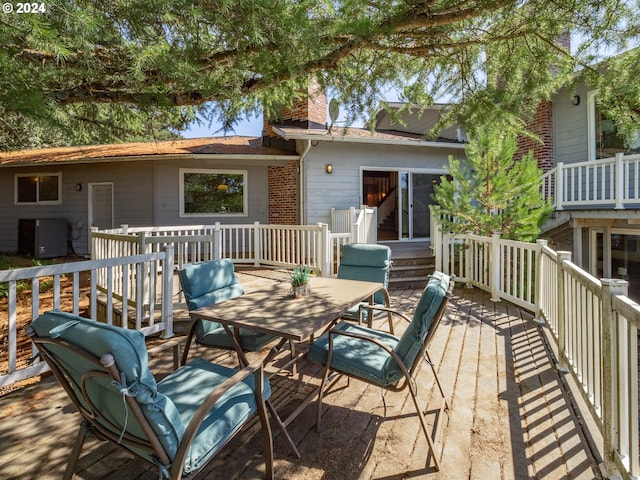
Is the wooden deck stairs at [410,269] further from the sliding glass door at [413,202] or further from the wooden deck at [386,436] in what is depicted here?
the wooden deck at [386,436]

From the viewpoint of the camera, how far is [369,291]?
10.9 ft

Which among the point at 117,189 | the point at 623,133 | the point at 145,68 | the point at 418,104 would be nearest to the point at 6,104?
the point at 145,68

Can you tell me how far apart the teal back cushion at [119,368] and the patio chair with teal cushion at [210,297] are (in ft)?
3.84

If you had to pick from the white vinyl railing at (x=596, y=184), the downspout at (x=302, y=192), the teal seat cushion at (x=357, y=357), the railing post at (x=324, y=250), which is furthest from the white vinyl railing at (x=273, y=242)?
the white vinyl railing at (x=596, y=184)

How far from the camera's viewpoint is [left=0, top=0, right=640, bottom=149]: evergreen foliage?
2.59 m

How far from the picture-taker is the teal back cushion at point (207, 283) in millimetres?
2965

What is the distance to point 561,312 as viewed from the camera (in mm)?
3539

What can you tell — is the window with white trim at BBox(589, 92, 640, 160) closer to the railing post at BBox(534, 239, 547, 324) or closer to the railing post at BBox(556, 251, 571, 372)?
the railing post at BBox(534, 239, 547, 324)

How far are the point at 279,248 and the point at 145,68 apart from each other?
15.6ft

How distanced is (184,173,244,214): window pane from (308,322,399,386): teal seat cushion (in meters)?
7.74

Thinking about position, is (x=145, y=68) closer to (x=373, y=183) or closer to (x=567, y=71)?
(x=567, y=71)

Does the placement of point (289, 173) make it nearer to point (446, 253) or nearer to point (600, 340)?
point (446, 253)

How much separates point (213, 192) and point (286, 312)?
7.85 m

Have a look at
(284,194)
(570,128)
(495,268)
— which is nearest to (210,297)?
(495,268)
